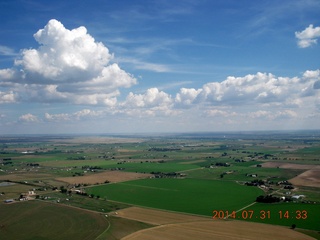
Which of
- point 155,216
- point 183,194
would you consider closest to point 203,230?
point 155,216

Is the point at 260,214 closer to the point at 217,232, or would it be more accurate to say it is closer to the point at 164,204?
the point at 217,232

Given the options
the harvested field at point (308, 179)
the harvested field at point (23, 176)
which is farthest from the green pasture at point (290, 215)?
the harvested field at point (23, 176)

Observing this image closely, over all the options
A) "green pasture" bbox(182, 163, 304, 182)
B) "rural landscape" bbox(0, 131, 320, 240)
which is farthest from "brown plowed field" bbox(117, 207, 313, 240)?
"green pasture" bbox(182, 163, 304, 182)

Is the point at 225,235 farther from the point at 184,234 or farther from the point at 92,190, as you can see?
the point at 92,190

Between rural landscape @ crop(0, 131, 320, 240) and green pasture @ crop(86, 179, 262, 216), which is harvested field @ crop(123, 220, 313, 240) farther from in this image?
green pasture @ crop(86, 179, 262, 216)

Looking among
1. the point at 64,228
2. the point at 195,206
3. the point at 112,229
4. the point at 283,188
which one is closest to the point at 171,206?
the point at 195,206

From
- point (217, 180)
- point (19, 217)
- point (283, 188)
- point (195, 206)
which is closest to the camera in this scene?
point (19, 217)
